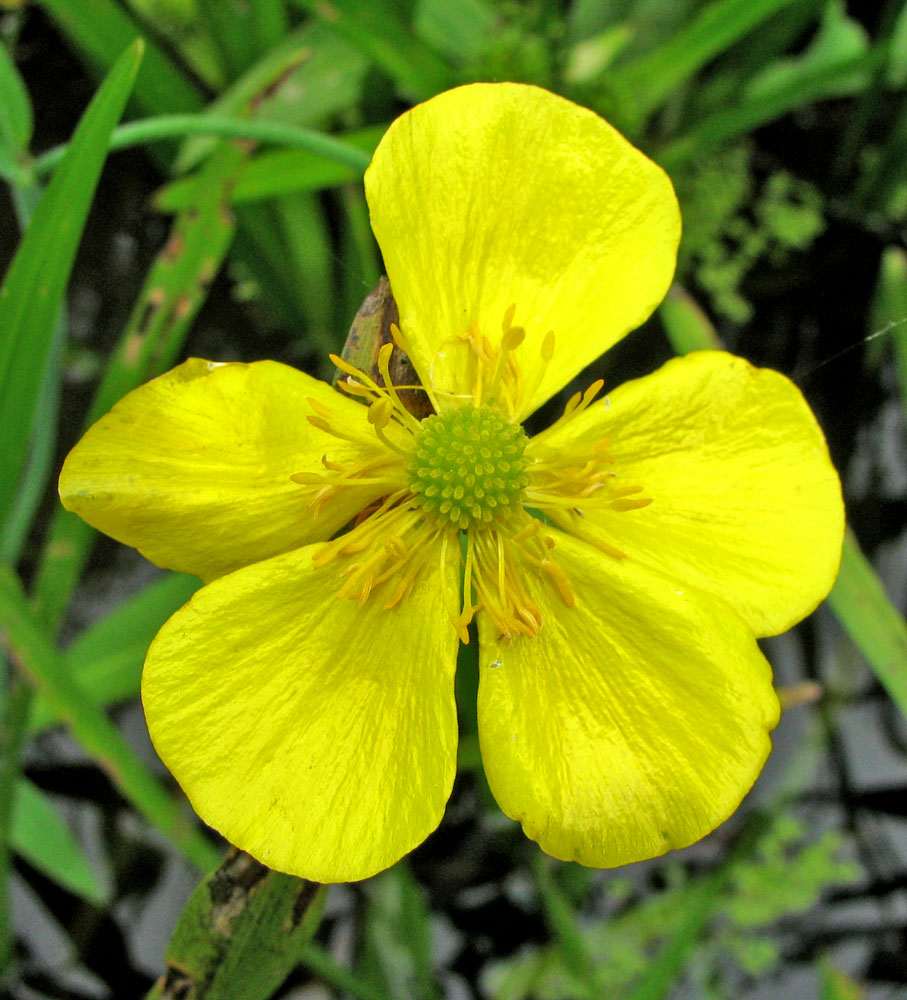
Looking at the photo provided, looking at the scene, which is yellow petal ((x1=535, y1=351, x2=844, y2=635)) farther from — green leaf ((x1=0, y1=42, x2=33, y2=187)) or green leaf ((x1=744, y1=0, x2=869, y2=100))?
green leaf ((x1=744, y1=0, x2=869, y2=100))

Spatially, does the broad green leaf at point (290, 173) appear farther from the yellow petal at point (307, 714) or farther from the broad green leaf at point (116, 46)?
the yellow petal at point (307, 714)

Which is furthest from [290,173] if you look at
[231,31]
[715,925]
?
A: [715,925]

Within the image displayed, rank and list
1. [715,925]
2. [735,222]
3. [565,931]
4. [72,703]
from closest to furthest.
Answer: [72,703], [565,931], [715,925], [735,222]

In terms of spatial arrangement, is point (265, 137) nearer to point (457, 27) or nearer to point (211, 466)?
point (211, 466)

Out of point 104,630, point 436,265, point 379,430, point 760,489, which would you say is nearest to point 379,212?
point 436,265

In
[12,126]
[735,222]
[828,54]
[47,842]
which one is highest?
[12,126]

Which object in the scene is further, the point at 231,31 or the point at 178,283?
the point at 231,31
